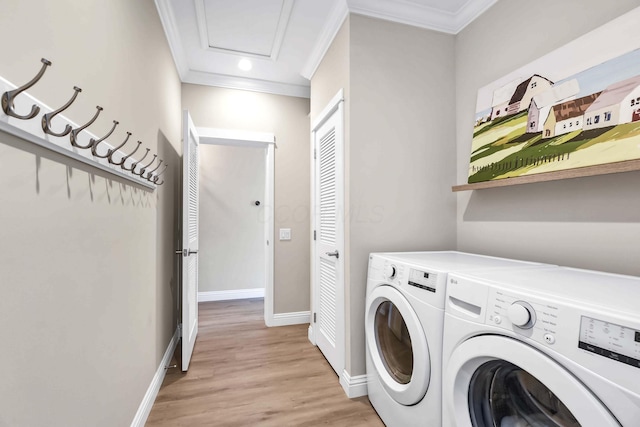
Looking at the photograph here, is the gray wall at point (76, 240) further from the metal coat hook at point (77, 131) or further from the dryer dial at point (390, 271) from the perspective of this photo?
the dryer dial at point (390, 271)

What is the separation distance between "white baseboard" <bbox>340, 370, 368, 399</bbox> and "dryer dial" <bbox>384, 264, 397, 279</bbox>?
0.80 metres

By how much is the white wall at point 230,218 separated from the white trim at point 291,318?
1299 millimetres

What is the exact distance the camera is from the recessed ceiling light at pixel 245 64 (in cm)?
275

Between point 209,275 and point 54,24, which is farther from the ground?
point 54,24

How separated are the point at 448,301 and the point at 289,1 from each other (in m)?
2.11

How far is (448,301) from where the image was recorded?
115cm

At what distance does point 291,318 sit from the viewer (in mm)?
3152

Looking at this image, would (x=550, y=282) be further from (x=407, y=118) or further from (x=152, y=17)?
(x=152, y=17)

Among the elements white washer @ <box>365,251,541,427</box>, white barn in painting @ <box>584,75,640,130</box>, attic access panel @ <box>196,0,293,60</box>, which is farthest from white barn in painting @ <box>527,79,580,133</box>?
attic access panel @ <box>196,0,293,60</box>

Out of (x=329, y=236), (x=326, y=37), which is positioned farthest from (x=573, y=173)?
(x=326, y=37)

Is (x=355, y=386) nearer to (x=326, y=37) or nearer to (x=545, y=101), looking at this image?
(x=545, y=101)

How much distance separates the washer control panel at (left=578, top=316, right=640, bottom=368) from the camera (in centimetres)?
62

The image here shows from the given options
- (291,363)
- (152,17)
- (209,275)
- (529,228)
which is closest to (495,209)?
(529,228)

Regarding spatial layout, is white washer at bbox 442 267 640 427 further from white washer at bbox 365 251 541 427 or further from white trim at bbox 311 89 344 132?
white trim at bbox 311 89 344 132
